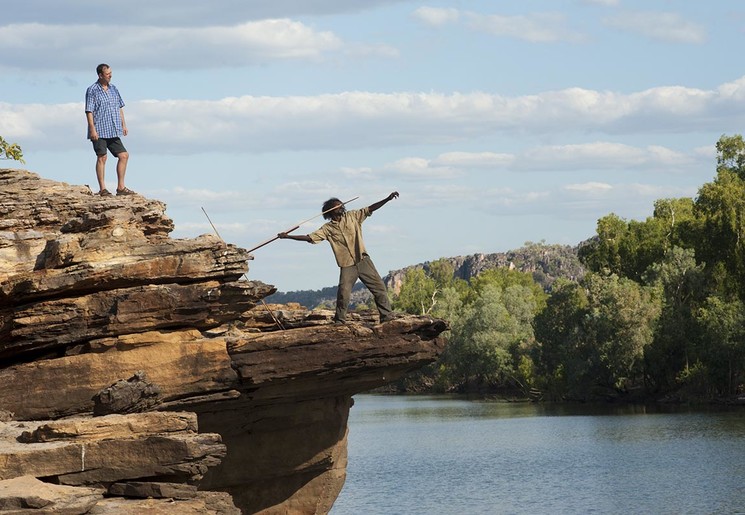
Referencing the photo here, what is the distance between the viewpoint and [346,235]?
23156mm

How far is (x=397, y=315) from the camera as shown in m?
24.1

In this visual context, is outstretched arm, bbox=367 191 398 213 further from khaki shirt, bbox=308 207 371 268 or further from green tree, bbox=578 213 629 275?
green tree, bbox=578 213 629 275

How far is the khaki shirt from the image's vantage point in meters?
23.1

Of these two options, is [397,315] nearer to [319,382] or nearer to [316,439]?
[319,382]

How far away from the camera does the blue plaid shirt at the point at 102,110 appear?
22734mm

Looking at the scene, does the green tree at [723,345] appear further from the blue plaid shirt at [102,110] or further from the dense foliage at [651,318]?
the blue plaid shirt at [102,110]

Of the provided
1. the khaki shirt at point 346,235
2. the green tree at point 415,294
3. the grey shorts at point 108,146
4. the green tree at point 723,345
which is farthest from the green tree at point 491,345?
the grey shorts at point 108,146

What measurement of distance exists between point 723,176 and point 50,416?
73.9 meters

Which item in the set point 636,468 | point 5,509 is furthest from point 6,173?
point 636,468

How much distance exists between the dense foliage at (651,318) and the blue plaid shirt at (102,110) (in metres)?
58.5

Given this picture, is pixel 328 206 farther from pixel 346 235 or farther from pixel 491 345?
pixel 491 345

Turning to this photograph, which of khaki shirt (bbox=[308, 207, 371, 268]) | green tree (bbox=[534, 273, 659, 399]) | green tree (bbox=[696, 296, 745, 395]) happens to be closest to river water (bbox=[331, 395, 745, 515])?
green tree (bbox=[696, 296, 745, 395])

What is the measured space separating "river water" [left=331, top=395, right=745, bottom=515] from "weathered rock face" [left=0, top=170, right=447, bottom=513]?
19693 mm

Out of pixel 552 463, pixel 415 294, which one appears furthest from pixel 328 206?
pixel 415 294
